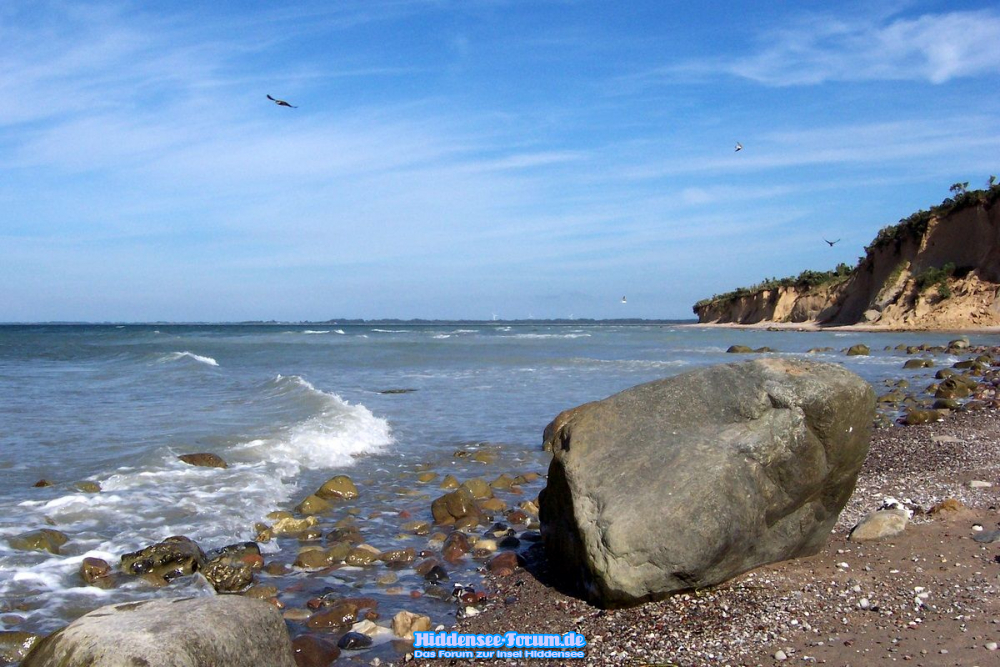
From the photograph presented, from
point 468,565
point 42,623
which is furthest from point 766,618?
point 42,623

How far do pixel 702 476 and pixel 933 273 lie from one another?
50312mm

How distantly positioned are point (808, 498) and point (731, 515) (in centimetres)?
94

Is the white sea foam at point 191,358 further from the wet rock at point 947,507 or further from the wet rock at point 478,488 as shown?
the wet rock at point 947,507

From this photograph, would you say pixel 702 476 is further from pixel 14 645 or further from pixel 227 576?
pixel 14 645

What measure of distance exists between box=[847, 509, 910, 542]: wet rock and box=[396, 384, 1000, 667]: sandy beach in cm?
8

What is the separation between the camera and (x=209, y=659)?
12.3ft

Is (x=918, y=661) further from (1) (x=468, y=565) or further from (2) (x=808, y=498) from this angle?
(1) (x=468, y=565)

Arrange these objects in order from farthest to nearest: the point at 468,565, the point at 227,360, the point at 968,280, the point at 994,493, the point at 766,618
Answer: the point at 968,280 < the point at 227,360 < the point at 994,493 < the point at 468,565 < the point at 766,618

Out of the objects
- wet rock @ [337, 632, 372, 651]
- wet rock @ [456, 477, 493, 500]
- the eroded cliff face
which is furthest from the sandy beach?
the eroded cliff face

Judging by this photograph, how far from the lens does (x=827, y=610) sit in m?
5.07

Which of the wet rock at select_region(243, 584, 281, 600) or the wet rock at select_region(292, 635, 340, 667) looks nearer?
the wet rock at select_region(292, 635, 340, 667)

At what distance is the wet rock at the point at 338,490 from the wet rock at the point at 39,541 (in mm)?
2850

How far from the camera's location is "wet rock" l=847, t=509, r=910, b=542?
6.41 metres

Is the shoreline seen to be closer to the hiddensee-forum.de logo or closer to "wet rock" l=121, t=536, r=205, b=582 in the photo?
the hiddensee-forum.de logo
